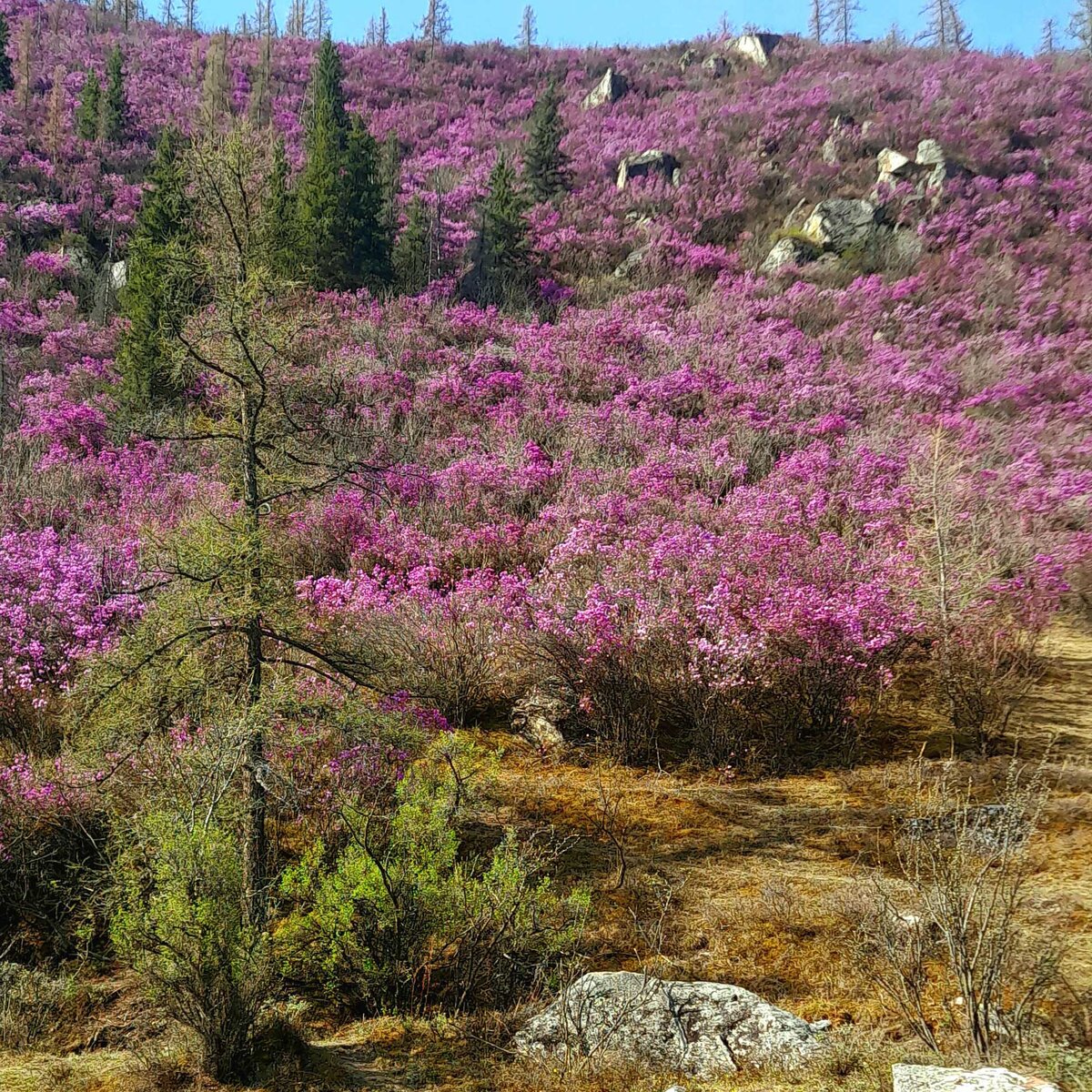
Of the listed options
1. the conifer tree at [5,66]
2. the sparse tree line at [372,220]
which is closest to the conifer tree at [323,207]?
the sparse tree line at [372,220]

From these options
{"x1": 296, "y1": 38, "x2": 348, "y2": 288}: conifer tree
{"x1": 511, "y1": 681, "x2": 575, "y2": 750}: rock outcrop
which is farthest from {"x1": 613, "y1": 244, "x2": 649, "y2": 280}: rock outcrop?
{"x1": 511, "y1": 681, "x2": 575, "y2": 750}: rock outcrop

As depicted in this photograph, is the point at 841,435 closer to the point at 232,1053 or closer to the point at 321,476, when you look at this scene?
the point at 321,476

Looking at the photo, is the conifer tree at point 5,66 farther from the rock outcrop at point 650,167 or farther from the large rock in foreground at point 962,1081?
the large rock in foreground at point 962,1081

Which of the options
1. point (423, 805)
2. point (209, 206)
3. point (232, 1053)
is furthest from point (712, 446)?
point (232, 1053)

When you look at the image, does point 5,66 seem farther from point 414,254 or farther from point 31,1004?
point 31,1004

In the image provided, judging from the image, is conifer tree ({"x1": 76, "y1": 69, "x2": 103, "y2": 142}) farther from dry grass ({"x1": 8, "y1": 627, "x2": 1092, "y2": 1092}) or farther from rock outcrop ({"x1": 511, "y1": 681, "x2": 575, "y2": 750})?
dry grass ({"x1": 8, "y1": 627, "x2": 1092, "y2": 1092})

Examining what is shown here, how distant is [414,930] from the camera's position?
343 centimetres

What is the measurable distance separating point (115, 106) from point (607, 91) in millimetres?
19483

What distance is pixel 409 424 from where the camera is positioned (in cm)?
1285

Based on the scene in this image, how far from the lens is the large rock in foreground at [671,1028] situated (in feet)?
9.28

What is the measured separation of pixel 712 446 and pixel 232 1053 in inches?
403

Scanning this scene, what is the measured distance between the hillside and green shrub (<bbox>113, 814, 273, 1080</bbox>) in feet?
→ 0.06

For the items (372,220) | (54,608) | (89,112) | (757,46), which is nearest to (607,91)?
(757,46)

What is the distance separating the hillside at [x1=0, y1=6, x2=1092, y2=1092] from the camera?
3.03m
